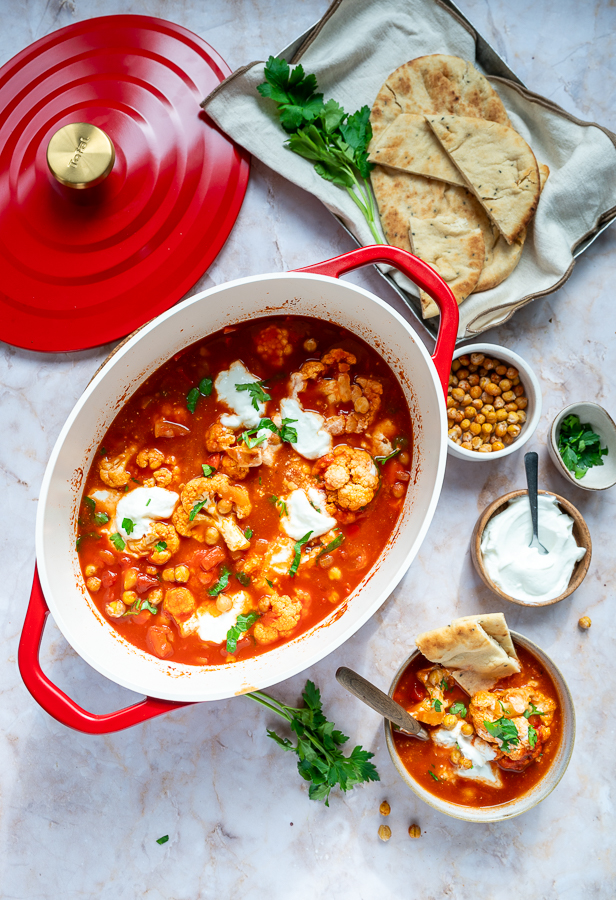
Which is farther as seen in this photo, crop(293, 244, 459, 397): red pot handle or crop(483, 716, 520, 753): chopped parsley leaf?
crop(483, 716, 520, 753): chopped parsley leaf

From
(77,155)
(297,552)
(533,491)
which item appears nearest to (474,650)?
(533,491)

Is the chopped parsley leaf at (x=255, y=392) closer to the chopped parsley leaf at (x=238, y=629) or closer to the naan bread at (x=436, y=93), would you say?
the chopped parsley leaf at (x=238, y=629)

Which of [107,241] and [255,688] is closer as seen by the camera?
[255,688]

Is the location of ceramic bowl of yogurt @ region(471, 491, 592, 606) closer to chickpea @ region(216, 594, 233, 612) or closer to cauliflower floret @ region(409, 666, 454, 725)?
cauliflower floret @ region(409, 666, 454, 725)

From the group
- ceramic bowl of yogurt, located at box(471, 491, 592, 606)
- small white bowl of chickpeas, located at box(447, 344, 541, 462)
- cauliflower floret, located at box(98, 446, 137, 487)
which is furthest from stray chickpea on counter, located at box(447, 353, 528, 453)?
cauliflower floret, located at box(98, 446, 137, 487)

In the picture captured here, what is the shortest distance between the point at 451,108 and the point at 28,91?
6.56 ft

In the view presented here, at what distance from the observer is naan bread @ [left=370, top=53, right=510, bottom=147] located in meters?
2.76

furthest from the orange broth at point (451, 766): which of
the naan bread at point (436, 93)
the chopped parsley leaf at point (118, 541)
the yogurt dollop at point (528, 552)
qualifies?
the naan bread at point (436, 93)

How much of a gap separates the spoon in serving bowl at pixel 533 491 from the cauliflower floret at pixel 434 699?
0.73m

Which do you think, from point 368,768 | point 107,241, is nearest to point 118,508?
point 107,241

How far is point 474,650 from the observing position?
2670 mm

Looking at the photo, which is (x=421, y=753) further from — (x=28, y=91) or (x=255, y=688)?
(x=28, y=91)

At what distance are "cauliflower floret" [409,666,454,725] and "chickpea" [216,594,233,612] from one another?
961 mm

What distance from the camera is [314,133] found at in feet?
9.20
